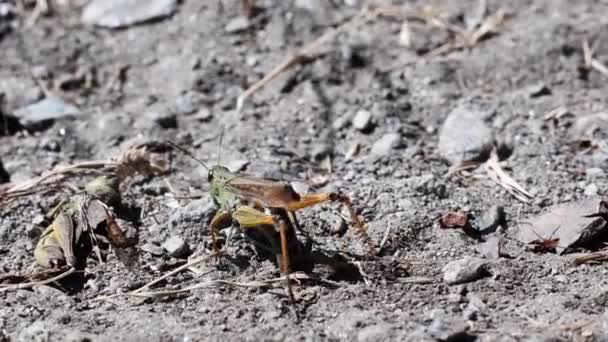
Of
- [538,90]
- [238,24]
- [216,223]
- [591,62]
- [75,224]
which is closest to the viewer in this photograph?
[216,223]

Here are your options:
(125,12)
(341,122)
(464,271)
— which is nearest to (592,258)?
(464,271)

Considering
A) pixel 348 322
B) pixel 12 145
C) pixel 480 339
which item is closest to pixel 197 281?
pixel 348 322

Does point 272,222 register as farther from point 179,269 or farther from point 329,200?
point 179,269

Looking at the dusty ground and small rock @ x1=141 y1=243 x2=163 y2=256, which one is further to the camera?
small rock @ x1=141 y1=243 x2=163 y2=256

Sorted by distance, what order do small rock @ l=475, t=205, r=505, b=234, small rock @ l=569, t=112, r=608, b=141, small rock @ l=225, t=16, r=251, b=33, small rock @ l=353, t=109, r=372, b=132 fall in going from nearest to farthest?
small rock @ l=475, t=205, r=505, b=234, small rock @ l=569, t=112, r=608, b=141, small rock @ l=353, t=109, r=372, b=132, small rock @ l=225, t=16, r=251, b=33

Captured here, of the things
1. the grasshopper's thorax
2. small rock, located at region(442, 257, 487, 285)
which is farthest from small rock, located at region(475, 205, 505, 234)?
the grasshopper's thorax

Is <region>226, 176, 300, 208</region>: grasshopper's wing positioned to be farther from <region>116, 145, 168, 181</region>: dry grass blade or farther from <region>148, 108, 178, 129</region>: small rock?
<region>148, 108, 178, 129</region>: small rock
